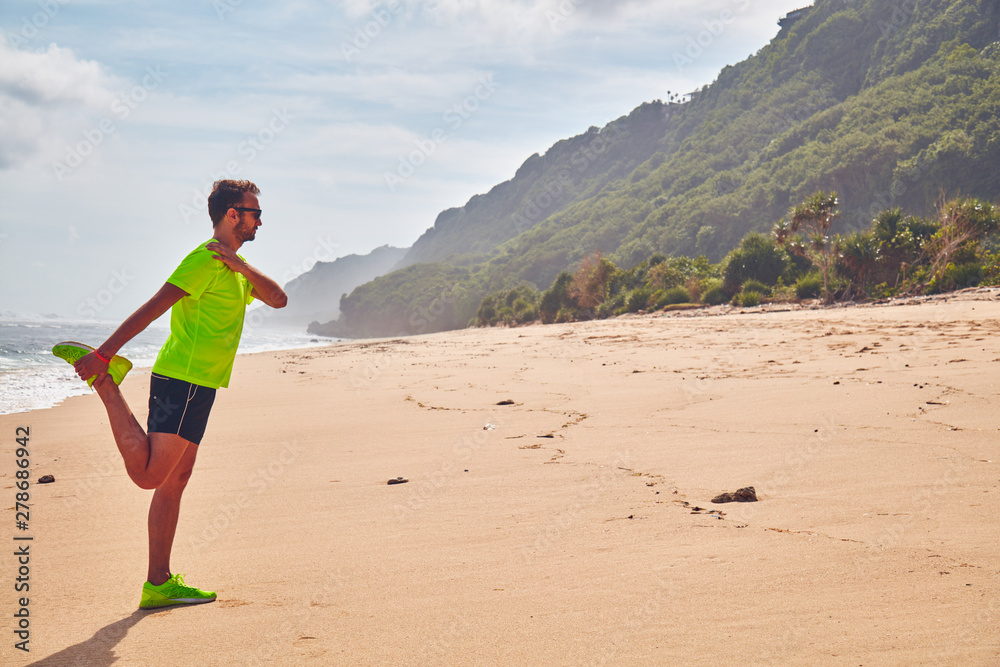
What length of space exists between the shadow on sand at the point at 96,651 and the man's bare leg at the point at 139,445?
1.57 ft

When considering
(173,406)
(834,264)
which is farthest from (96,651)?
(834,264)

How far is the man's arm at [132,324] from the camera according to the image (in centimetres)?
231

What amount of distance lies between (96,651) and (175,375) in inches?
37.9

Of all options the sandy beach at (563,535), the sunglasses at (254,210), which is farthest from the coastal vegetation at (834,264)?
the sunglasses at (254,210)

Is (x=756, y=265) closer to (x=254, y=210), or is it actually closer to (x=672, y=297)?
(x=672, y=297)

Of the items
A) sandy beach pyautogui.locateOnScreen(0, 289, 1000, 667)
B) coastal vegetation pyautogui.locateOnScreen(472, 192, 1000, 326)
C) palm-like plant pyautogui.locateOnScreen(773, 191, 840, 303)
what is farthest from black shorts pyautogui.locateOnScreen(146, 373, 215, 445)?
palm-like plant pyautogui.locateOnScreen(773, 191, 840, 303)

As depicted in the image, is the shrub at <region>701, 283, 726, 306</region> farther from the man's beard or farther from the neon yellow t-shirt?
the neon yellow t-shirt

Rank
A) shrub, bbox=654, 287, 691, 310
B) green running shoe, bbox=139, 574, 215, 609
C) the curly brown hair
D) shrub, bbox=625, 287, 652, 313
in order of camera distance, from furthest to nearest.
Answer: shrub, bbox=625, 287, 652, 313 < shrub, bbox=654, 287, 691, 310 < the curly brown hair < green running shoe, bbox=139, 574, 215, 609

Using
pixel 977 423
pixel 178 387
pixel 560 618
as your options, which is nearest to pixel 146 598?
pixel 178 387

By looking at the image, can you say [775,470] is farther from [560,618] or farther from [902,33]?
[902,33]

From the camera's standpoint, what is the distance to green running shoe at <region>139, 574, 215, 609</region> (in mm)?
2256

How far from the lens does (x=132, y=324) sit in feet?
7.76

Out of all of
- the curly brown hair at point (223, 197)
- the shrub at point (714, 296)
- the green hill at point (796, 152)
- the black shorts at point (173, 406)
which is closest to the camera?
the black shorts at point (173, 406)

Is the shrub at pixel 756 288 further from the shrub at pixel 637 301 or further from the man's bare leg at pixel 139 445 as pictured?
the man's bare leg at pixel 139 445
